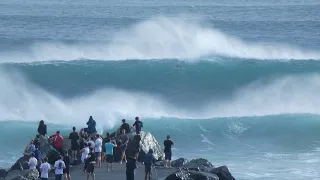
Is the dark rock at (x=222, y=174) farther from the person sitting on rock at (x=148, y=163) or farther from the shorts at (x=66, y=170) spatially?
the shorts at (x=66, y=170)

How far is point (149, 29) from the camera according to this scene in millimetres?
65250

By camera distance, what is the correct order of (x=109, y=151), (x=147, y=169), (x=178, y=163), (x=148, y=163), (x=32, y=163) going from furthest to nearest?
(x=178, y=163), (x=109, y=151), (x=32, y=163), (x=147, y=169), (x=148, y=163)

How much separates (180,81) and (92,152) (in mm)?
20461

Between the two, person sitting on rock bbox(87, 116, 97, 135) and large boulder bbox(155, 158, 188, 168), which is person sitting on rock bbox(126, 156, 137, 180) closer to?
large boulder bbox(155, 158, 188, 168)

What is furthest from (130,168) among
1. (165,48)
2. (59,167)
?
(165,48)

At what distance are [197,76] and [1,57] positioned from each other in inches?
548

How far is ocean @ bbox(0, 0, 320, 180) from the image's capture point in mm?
40719

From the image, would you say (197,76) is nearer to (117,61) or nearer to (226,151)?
(117,61)

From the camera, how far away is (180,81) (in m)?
50.7

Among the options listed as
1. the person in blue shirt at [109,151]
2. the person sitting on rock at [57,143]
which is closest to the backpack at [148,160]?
the person in blue shirt at [109,151]

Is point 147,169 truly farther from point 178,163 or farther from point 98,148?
point 178,163

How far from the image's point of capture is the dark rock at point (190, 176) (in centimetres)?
2906

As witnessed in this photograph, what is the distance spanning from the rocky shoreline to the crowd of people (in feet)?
0.86

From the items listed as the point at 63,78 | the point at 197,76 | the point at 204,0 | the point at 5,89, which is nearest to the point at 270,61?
the point at 197,76
